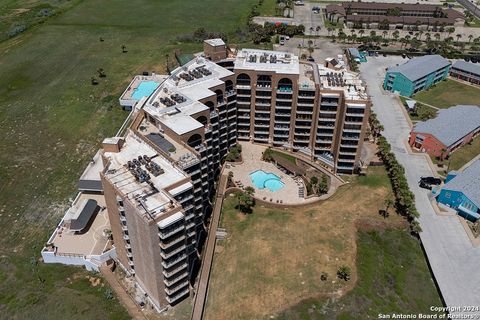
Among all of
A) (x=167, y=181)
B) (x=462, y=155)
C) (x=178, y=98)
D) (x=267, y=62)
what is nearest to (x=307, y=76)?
Answer: (x=267, y=62)

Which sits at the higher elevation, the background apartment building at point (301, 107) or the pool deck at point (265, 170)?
the background apartment building at point (301, 107)

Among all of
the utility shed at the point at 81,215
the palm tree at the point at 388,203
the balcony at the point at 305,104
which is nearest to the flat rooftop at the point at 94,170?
the utility shed at the point at 81,215

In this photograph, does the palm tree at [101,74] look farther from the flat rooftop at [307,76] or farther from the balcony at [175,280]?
the balcony at [175,280]

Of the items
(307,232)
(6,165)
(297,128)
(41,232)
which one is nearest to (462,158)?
(297,128)

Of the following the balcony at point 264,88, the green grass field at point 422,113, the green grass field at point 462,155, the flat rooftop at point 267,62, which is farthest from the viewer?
the green grass field at point 422,113

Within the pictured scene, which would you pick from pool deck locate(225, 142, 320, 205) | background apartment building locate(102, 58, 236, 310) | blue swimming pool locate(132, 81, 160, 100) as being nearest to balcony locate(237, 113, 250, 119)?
pool deck locate(225, 142, 320, 205)

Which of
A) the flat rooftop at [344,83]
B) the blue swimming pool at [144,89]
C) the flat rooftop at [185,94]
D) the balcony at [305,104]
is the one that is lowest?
the blue swimming pool at [144,89]

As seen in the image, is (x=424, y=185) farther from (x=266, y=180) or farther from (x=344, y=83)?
(x=266, y=180)
